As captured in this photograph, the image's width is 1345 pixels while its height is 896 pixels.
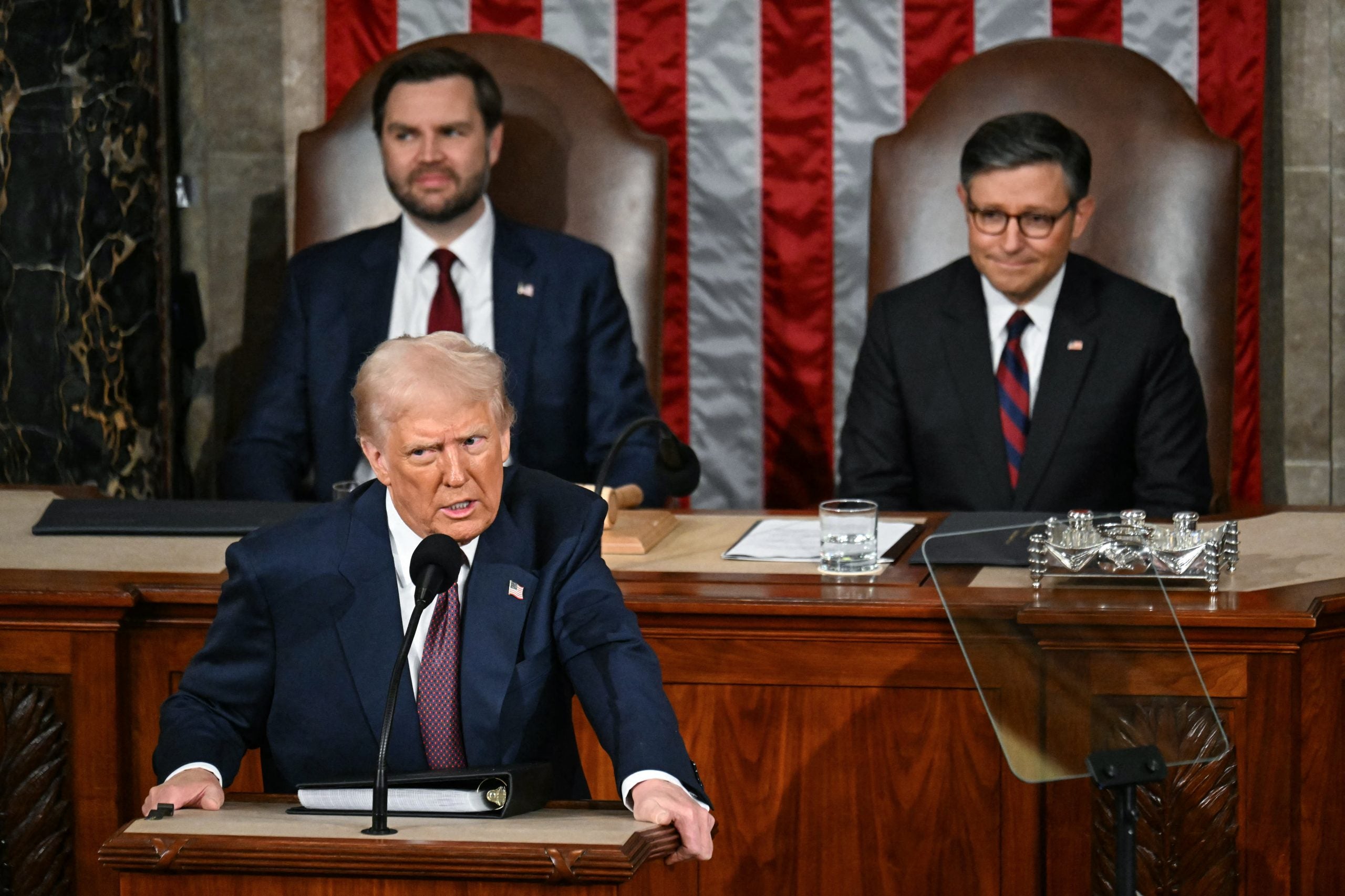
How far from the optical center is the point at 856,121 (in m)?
4.54

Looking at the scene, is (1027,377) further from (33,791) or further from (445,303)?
(33,791)

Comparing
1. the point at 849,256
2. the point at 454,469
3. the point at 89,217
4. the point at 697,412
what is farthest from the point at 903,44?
the point at 454,469

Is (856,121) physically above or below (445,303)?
above

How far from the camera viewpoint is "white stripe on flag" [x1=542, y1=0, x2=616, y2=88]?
4551 millimetres

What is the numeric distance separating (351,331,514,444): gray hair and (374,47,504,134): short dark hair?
2.07 meters

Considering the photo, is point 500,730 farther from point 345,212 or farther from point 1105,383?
point 345,212

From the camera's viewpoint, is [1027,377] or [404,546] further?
[1027,377]

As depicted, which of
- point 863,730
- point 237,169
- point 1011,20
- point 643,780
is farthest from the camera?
point 237,169

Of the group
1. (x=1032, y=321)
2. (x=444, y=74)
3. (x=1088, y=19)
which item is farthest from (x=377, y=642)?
(x=1088, y=19)

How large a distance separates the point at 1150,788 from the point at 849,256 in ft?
7.90

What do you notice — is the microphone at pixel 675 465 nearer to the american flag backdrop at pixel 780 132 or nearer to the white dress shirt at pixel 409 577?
the white dress shirt at pixel 409 577

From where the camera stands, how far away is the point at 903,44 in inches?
177

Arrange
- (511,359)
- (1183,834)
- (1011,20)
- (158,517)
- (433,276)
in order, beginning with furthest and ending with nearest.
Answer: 1. (1011,20)
2. (433,276)
3. (511,359)
4. (158,517)
5. (1183,834)

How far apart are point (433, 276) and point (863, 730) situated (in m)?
1.95
